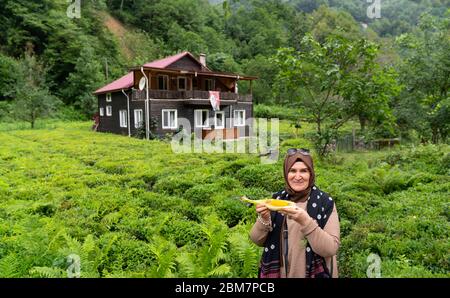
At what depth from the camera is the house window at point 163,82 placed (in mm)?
30922

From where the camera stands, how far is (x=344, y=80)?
14.0 meters

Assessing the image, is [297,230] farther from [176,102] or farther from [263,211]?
[176,102]

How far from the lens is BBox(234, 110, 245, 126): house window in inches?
1382

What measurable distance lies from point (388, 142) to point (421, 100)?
3.94m

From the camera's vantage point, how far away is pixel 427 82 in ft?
71.2

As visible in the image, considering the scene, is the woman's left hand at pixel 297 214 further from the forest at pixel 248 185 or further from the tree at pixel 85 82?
the tree at pixel 85 82

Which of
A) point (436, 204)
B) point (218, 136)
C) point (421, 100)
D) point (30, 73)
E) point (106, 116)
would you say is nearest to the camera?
point (436, 204)

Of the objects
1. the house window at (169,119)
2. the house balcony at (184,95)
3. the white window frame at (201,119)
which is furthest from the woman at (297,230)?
the white window frame at (201,119)

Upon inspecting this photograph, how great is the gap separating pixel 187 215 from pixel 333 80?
868 centimetres

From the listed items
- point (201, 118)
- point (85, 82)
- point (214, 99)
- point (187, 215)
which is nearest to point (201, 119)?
point (201, 118)

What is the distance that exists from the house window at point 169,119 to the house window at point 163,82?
8.15 feet

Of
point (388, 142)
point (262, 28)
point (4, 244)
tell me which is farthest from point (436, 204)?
point (262, 28)

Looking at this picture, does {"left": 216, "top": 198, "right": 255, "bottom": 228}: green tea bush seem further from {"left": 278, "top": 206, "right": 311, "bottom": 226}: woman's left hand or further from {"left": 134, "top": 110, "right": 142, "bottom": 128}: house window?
{"left": 134, "top": 110, "right": 142, "bottom": 128}: house window
